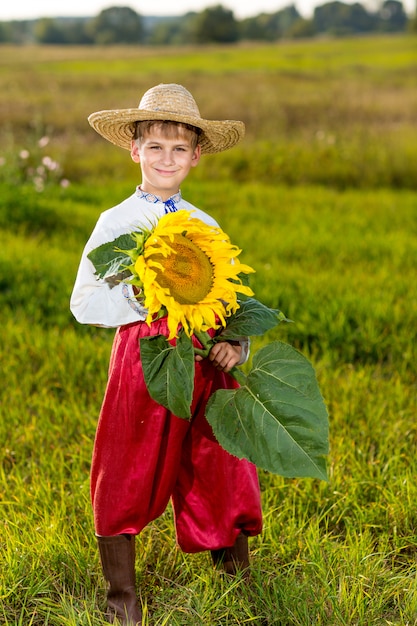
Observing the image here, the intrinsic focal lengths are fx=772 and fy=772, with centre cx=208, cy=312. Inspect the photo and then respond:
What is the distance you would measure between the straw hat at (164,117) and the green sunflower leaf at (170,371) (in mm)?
569

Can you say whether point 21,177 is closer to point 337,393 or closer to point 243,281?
point 337,393

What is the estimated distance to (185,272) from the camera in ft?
5.98

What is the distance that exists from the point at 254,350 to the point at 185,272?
7.76ft

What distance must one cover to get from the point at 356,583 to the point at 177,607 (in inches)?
20.8

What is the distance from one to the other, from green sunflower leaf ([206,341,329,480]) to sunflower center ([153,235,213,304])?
0.27 metres

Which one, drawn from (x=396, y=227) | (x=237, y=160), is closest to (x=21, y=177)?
(x=237, y=160)

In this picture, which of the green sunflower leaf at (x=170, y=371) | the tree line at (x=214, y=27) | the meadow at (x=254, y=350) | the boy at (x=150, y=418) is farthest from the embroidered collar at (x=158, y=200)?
the tree line at (x=214, y=27)

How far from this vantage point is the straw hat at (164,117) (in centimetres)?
199

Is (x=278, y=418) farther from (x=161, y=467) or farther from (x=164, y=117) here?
(x=164, y=117)

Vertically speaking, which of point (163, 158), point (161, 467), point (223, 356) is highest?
point (163, 158)

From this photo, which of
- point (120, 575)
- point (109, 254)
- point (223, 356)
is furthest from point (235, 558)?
point (109, 254)

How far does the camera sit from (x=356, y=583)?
2.26 metres

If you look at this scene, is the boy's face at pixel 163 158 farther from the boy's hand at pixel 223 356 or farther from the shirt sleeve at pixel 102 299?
the boy's hand at pixel 223 356

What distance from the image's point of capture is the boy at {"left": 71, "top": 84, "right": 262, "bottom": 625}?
202cm
